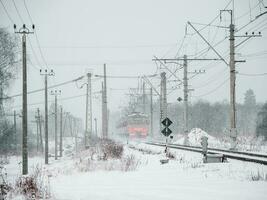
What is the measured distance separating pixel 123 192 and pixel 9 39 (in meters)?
40.7

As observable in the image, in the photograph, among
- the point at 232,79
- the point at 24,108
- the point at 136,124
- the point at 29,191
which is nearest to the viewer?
the point at 29,191

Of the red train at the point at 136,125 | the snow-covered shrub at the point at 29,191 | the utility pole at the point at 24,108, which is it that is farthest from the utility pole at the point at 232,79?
the red train at the point at 136,125

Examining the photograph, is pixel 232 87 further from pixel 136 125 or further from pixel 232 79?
pixel 136 125

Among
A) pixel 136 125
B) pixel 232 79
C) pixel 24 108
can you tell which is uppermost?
pixel 232 79

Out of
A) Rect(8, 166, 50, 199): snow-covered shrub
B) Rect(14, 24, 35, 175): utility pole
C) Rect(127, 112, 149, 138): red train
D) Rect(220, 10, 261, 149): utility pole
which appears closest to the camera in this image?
Rect(8, 166, 50, 199): snow-covered shrub

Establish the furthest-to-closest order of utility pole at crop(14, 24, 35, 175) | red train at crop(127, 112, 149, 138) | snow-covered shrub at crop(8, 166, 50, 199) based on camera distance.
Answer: red train at crop(127, 112, 149, 138) → utility pole at crop(14, 24, 35, 175) → snow-covered shrub at crop(8, 166, 50, 199)

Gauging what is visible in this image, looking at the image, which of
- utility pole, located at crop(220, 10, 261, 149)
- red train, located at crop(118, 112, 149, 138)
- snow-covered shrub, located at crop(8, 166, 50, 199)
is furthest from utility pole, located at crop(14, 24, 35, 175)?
red train, located at crop(118, 112, 149, 138)

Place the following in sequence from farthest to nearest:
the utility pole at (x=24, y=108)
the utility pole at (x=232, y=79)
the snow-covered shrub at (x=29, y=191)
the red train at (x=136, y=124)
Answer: the red train at (x=136, y=124) → the utility pole at (x=232, y=79) → the utility pole at (x=24, y=108) → the snow-covered shrub at (x=29, y=191)

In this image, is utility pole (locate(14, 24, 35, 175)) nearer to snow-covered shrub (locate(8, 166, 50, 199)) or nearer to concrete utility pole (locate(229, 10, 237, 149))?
concrete utility pole (locate(229, 10, 237, 149))

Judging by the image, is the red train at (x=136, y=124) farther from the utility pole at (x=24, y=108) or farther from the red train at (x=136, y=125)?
the utility pole at (x=24, y=108)

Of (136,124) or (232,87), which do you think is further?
(136,124)

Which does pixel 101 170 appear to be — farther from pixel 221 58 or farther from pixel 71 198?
pixel 221 58

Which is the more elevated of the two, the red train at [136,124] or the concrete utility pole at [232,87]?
the concrete utility pole at [232,87]

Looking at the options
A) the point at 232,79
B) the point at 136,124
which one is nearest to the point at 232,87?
the point at 232,79
